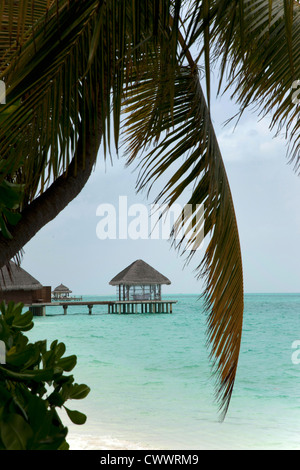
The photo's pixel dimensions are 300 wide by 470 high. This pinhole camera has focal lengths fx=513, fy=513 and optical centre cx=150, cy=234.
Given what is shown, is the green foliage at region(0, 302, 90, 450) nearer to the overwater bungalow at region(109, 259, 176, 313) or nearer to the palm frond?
the palm frond

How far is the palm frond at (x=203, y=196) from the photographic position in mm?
2258

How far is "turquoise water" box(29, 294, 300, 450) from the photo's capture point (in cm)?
743

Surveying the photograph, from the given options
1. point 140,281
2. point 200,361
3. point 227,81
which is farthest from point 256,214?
point 227,81

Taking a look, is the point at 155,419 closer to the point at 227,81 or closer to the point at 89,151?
the point at 227,81

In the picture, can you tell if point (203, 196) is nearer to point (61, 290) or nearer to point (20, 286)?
point (20, 286)

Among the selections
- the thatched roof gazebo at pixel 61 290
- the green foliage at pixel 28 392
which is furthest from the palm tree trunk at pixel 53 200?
the thatched roof gazebo at pixel 61 290

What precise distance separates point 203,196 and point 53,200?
91cm

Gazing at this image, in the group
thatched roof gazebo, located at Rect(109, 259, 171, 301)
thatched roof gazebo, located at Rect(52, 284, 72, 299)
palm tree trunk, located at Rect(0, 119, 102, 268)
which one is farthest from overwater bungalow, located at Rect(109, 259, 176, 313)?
palm tree trunk, located at Rect(0, 119, 102, 268)

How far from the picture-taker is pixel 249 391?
12672 mm

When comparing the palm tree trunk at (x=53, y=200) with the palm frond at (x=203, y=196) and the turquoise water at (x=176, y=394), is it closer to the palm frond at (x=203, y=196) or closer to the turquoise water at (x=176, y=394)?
the palm frond at (x=203, y=196)

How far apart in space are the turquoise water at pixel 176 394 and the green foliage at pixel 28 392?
181 inches

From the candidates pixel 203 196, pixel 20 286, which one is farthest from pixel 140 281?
pixel 203 196

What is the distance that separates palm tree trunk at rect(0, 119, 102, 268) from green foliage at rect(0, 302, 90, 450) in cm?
20
